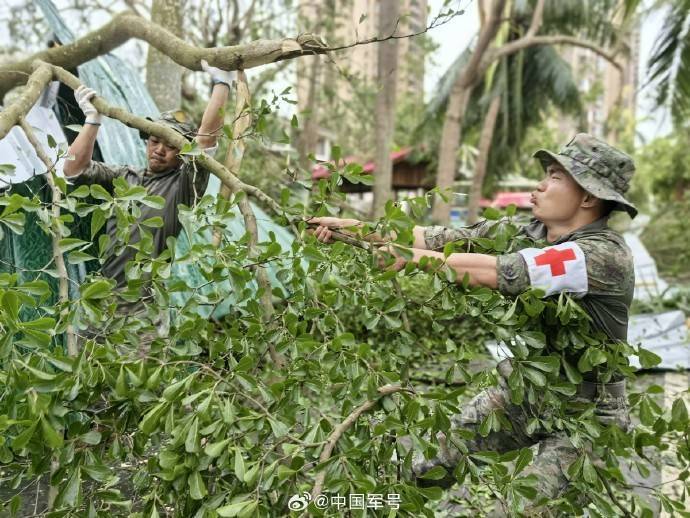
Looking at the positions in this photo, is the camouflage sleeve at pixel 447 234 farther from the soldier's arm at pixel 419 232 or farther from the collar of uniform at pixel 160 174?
the collar of uniform at pixel 160 174

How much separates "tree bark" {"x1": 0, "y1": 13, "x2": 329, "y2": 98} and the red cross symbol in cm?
114

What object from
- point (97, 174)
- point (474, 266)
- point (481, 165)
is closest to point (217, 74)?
point (97, 174)

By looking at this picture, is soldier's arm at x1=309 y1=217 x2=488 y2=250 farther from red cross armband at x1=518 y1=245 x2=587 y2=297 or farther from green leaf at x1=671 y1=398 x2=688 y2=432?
green leaf at x1=671 y1=398 x2=688 y2=432

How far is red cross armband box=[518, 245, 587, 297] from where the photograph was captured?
6.69 ft

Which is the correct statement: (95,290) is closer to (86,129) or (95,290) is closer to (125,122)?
(125,122)

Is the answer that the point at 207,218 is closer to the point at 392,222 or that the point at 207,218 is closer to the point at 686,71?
the point at 392,222

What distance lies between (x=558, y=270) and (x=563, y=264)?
1.1 inches

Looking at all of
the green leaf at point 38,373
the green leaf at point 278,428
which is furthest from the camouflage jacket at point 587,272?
the green leaf at point 38,373

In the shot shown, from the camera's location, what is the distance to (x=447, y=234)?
247 centimetres

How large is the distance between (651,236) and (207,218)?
16.6 meters

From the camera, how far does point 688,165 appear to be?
A: 23.2 metres

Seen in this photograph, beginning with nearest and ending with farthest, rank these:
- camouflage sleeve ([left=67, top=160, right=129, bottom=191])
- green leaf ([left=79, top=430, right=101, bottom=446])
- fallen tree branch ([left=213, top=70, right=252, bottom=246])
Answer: green leaf ([left=79, top=430, right=101, bottom=446]) < fallen tree branch ([left=213, top=70, right=252, bottom=246]) < camouflage sleeve ([left=67, top=160, right=129, bottom=191])

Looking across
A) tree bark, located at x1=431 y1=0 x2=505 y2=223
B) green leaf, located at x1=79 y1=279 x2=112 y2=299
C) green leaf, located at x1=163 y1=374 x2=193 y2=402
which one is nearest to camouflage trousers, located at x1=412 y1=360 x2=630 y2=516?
green leaf, located at x1=163 y1=374 x2=193 y2=402

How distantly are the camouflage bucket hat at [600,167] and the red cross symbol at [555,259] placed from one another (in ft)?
0.97
